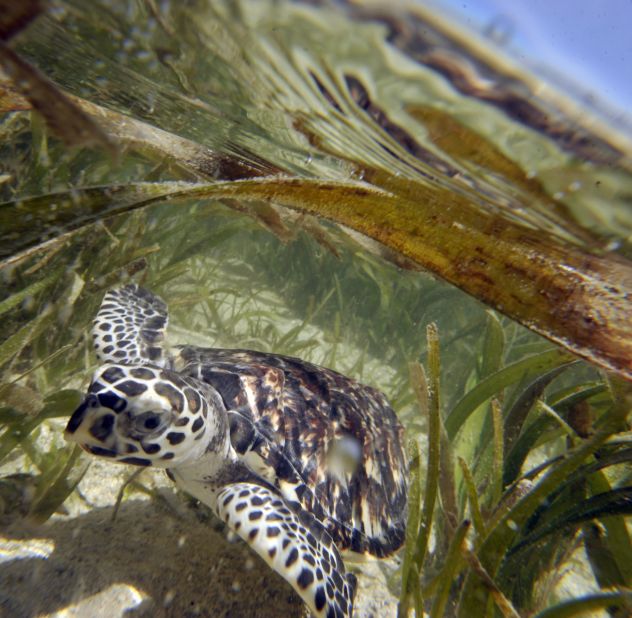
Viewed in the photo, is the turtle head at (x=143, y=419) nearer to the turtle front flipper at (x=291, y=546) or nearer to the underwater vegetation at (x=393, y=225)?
the underwater vegetation at (x=393, y=225)

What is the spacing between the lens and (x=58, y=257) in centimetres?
286

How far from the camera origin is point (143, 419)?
2.15 metres

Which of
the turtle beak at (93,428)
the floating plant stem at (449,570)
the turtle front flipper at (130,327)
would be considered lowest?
the turtle front flipper at (130,327)

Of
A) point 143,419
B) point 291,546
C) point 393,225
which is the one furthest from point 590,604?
point 143,419

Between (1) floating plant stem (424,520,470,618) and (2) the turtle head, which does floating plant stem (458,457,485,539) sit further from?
(2) the turtle head

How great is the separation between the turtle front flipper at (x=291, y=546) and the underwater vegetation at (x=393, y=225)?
1.14 feet

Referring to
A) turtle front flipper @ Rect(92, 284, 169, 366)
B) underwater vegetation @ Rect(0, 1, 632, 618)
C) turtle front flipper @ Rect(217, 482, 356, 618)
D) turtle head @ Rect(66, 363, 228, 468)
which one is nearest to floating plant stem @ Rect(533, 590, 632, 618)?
underwater vegetation @ Rect(0, 1, 632, 618)

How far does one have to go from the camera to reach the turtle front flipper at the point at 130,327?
298cm

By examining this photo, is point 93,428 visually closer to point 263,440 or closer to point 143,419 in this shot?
point 143,419

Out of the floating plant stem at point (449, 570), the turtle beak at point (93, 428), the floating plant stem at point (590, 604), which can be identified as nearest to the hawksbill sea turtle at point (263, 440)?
the turtle beak at point (93, 428)

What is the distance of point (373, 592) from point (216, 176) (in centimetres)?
272

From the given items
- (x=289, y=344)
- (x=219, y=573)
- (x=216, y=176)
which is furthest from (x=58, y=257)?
(x=289, y=344)

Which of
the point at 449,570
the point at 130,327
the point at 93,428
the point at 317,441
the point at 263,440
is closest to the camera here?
the point at 449,570

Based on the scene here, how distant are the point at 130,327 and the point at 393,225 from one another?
7.95ft
